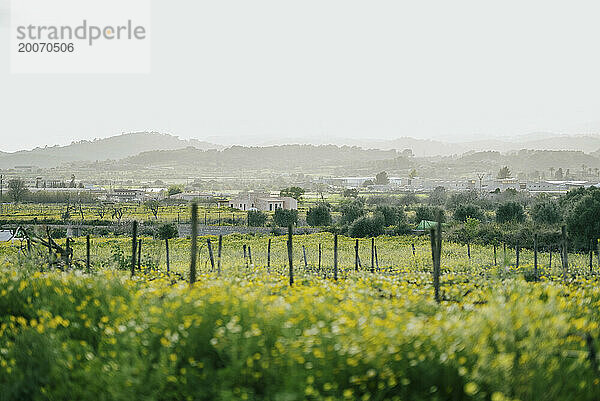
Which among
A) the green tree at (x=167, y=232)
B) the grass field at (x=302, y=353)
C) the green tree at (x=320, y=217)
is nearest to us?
the grass field at (x=302, y=353)

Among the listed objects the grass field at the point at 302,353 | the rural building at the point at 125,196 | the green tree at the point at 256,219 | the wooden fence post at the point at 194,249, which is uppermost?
the wooden fence post at the point at 194,249

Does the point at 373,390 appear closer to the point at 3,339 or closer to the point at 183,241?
the point at 3,339

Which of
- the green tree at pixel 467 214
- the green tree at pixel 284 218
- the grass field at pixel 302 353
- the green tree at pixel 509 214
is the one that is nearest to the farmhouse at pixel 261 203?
the green tree at pixel 284 218

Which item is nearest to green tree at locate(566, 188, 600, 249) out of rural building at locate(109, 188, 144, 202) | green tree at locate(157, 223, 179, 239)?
green tree at locate(157, 223, 179, 239)

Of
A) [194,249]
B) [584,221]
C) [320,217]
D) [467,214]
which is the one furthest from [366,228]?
[194,249]

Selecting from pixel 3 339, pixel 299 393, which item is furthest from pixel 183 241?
pixel 299 393

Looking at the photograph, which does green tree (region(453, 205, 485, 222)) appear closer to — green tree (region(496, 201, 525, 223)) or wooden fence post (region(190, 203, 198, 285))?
green tree (region(496, 201, 525, 223))

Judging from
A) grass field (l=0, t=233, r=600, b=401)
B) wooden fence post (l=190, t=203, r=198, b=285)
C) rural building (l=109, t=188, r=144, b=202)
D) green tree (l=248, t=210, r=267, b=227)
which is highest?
wooden fence post (l=190, t=203, r=198, b=285)

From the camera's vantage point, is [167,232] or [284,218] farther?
[284,218]

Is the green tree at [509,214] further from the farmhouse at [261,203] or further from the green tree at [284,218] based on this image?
the farmhouse at [261,203]

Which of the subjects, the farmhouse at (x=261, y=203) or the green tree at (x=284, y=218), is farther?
the farmhouse at (x=261, y=203)

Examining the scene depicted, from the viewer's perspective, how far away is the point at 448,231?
139ft

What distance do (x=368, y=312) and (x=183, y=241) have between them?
34470mm

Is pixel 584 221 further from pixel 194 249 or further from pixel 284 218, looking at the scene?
pixel 194 249
